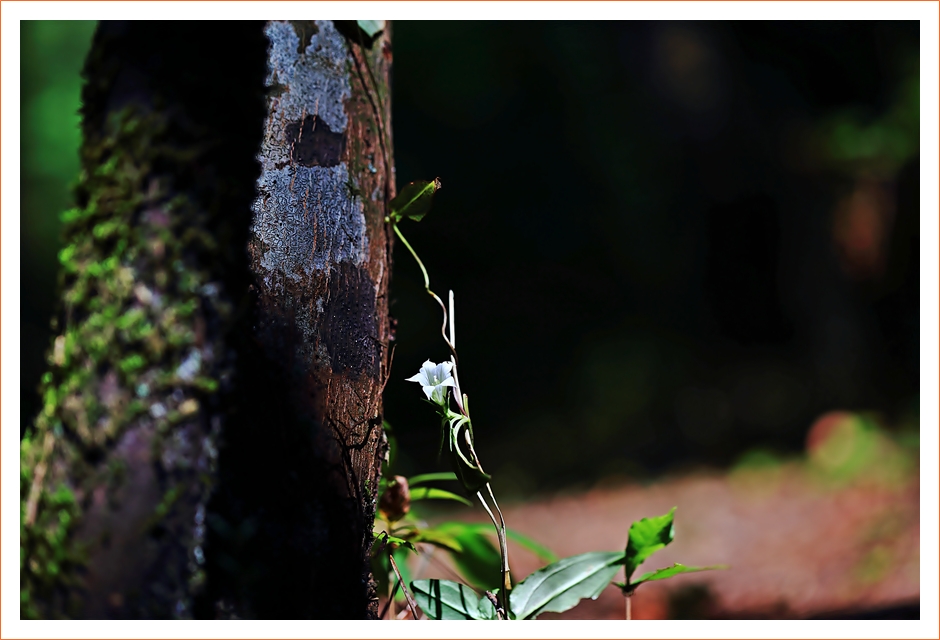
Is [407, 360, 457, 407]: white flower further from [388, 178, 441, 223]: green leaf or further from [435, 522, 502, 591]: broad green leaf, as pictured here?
[435, 522, 502, 591]: broad green leaf

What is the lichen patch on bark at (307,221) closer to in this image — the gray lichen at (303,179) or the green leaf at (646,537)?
the gray lichen at (303,179)

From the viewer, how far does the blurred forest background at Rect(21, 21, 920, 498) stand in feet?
7.32

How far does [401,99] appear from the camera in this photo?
2324mm

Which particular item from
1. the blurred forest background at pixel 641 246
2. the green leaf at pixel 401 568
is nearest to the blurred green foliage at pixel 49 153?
the blurred forest background at pixel 641 246

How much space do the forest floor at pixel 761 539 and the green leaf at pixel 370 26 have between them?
1.15 meters

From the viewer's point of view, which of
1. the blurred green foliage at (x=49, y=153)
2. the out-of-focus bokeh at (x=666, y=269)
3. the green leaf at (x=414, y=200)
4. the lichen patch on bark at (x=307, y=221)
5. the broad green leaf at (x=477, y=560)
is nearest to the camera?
the lichen patch on bark at (x=307, y=221)

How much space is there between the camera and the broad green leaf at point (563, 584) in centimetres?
65

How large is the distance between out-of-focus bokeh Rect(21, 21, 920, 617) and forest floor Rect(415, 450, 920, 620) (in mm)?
15

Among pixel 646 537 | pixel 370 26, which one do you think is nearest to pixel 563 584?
pixel 646 537

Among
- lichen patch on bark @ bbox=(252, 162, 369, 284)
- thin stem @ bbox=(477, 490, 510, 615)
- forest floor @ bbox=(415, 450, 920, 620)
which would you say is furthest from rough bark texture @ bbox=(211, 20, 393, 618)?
forest floor @ bbox=(415, 450, 920, 620)

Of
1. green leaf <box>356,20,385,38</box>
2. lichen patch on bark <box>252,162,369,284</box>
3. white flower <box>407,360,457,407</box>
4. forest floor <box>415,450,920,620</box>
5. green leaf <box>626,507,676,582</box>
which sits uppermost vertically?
green leaf <box>356,20,385,38</box>

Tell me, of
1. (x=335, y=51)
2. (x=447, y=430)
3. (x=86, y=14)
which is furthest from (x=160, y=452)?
(x=86, y=14)

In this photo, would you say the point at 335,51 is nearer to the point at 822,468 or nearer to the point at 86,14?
the point at 86,14

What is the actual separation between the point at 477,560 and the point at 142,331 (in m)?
0.67
